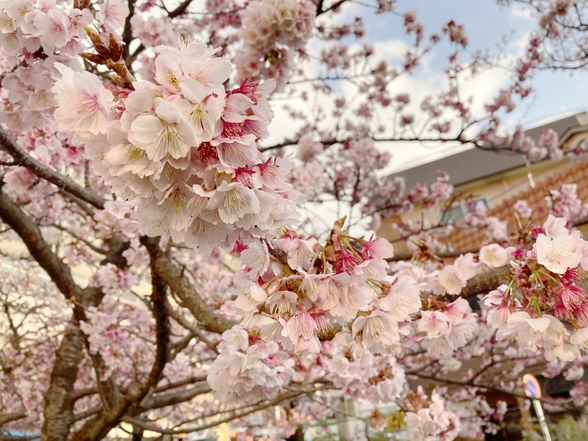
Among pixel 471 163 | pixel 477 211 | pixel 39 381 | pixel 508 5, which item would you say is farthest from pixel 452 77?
pixel 471 163

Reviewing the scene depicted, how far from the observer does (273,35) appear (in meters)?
2.70

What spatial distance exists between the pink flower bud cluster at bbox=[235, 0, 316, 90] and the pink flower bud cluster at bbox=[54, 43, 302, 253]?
205cm

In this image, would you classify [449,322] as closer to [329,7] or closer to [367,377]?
[367,377]

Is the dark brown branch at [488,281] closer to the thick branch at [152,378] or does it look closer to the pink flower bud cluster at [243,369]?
the pink flower bud cluster at [243,369]

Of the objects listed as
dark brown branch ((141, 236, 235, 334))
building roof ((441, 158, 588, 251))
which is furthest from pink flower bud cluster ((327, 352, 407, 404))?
building roof ((441, 158, 588, 251))

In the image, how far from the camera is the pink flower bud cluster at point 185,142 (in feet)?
2.40

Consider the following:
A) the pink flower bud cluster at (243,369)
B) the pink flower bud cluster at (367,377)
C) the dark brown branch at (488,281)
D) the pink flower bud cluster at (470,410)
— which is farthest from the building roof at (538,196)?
the pink flower bud cluster at (243,369)

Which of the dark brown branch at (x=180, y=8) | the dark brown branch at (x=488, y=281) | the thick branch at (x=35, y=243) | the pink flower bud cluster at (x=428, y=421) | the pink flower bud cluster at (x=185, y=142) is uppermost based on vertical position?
the dark brown branch at (x=180, y=8)

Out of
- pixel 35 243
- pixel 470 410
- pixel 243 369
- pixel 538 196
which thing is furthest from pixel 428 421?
pixel 538 196

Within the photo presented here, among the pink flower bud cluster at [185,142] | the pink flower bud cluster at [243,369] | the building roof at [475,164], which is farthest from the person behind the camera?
the building roof at [475,164]

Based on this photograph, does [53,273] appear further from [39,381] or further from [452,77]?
[452,77]

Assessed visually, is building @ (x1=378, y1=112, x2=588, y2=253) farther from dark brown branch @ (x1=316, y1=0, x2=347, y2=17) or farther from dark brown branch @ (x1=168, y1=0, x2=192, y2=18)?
dark brown branch @ (x1=168, y1=0, x2=192, y2=18)

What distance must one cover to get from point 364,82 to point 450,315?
5.52 meters

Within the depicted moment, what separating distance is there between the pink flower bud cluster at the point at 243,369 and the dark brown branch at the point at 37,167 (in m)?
0.97
